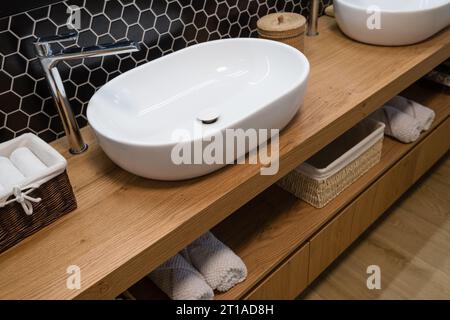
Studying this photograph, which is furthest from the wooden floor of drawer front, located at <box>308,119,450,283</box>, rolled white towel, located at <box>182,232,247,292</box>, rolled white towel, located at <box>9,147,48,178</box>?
rolled white towel, located at <box>9,147,48,178</box>

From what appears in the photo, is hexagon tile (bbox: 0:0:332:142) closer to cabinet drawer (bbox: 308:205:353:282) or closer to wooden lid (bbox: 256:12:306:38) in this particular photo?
wooden lid (bbox: 256:12:306:38)

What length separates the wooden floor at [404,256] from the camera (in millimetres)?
1532

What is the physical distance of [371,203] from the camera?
5.01 feet

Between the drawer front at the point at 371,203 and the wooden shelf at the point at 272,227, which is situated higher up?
the wooden shelf at the point at 272,227

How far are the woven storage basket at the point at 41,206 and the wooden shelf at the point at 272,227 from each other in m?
0.37

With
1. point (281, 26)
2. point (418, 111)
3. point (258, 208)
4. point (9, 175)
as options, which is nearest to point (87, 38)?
point (9, 175)

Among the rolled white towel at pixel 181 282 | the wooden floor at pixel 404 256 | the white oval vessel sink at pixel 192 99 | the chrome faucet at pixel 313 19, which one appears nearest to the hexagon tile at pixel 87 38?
the white oval vessel sink at pixel 192 99

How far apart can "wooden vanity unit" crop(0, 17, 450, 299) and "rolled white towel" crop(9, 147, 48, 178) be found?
0.38 feet

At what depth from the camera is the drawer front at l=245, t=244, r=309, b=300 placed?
3.94 ft

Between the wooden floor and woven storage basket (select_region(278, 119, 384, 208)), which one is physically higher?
woven storage basket (select_region(278, 119, 384, 208))

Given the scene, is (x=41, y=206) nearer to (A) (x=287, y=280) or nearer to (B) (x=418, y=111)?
(A) (x=287, y=280)

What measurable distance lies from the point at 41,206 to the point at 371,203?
1119 millimetres

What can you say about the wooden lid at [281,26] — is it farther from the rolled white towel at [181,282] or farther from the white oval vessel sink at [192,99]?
the rolled white towel at [181,282]

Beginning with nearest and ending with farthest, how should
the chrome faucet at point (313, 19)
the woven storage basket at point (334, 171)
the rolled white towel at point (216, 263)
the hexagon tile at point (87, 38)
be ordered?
the hexagon tile at point (87, 38) < the rolled white towel at point (216, 263) < the woven storage basket at point (334, 171) < the chrome faucet at point (313, 19)
